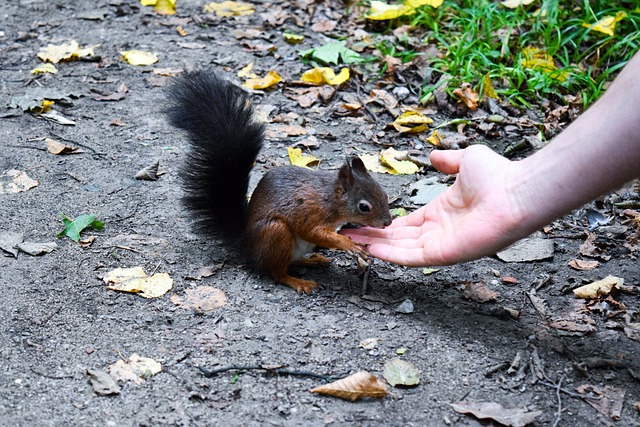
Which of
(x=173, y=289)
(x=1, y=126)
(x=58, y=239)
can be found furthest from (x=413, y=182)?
(x=1, y=126)

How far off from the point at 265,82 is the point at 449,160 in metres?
1.84

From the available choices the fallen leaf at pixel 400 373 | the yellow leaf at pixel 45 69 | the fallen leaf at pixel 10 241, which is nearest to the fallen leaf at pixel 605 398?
the fallen leaf at pixel 400 373

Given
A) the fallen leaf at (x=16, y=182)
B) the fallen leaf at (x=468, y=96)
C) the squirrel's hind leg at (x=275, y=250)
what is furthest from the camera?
the fallen leaf at (x=468, y=96)

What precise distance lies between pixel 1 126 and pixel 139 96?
724mm

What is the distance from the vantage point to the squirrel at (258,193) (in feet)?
8.92

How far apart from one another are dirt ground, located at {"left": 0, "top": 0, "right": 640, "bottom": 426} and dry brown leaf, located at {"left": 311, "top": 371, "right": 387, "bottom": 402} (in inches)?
1.0

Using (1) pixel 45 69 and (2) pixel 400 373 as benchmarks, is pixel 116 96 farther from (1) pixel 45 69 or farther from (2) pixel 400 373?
(2) pixel 400 373

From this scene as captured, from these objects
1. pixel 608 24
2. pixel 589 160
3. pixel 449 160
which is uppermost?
pixel 589 160

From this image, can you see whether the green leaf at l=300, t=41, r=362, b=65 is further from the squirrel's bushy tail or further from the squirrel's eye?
the squirrel's eye

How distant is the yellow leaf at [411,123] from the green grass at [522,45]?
283 millimetres

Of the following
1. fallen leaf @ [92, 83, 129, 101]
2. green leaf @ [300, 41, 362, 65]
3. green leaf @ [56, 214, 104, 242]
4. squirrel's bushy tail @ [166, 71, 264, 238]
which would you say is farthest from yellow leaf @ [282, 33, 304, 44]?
green leaf @ [56, 214, 104, 242]

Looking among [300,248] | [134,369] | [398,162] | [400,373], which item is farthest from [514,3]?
[134,369]

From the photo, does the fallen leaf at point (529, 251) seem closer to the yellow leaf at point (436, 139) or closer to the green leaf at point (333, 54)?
the yellow leaf at point (436, 139)

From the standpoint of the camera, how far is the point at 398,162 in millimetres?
3570
